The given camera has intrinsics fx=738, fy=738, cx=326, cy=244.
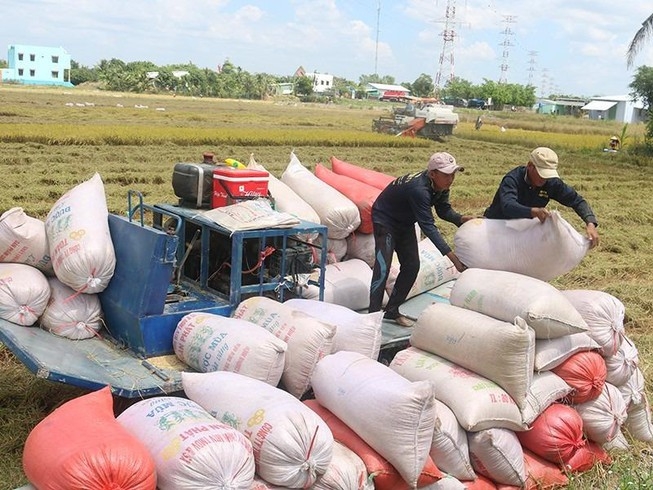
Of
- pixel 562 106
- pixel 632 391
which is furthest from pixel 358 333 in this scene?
pixel 562 106

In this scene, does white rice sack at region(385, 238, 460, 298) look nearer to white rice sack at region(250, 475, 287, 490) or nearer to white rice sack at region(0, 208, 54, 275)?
white rice sack at region(0, 208, 54, 275)

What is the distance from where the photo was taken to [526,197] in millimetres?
4938

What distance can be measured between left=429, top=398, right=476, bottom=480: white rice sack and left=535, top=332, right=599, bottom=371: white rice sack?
64 cm

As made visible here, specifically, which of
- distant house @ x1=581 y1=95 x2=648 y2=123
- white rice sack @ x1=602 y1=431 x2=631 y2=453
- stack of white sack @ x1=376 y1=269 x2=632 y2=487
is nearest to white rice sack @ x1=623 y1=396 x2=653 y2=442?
white rice sack @ x1=602 y1=431 x2=631 y2=453

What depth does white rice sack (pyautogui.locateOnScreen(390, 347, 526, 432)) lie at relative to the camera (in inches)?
146

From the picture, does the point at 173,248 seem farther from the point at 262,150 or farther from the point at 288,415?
the point at 262,150

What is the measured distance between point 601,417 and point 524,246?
1.09 m

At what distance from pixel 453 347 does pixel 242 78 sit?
86.9 m

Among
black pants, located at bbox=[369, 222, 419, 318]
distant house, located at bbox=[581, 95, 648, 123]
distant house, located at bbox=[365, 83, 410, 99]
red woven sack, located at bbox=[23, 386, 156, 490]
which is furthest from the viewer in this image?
distant house, located at bbox=[365, 83, 410, 99]

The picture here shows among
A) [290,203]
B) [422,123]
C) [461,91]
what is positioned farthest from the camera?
[461,91]

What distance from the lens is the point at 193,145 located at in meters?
20.7

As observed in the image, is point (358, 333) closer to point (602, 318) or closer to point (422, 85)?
point (602, 318)

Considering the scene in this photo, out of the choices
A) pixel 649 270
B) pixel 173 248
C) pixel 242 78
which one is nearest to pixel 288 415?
pixel 173 248

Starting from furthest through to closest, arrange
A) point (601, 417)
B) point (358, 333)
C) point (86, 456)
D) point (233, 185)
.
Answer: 1. point (233, 185)
2. point (601, 417)
3. point (358, 333)
4. point (86, 456)
